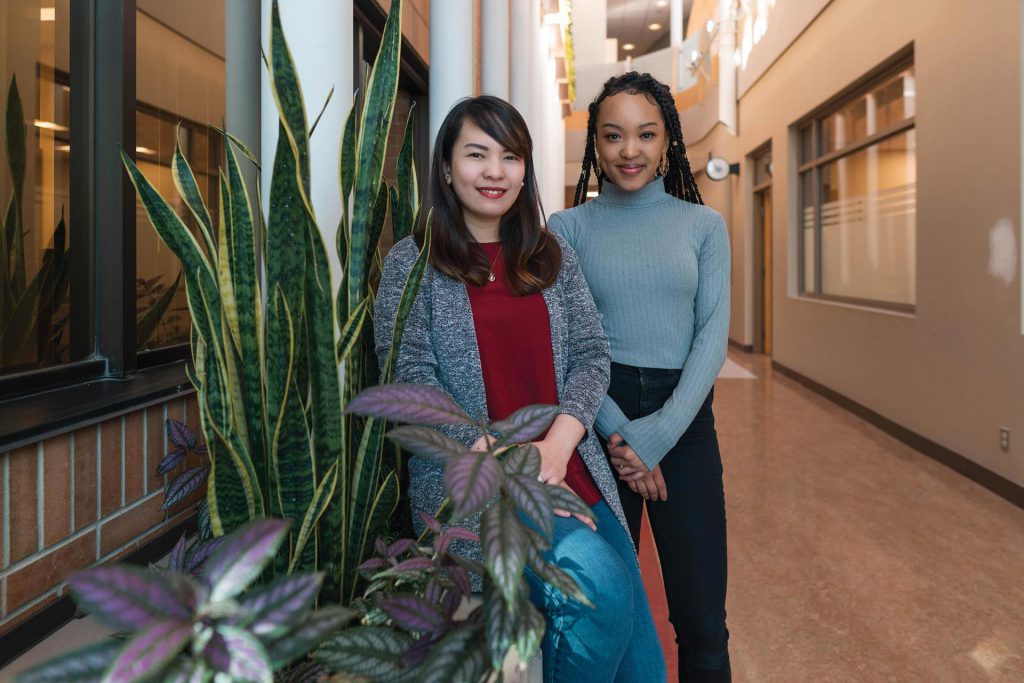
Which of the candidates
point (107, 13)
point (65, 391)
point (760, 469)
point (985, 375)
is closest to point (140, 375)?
point (65, 391)

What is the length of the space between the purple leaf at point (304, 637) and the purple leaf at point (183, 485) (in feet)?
2.69

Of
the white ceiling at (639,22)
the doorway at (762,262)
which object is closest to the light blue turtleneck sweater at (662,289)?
the doorway at (762,262)

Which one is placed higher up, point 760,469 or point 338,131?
point 338,131

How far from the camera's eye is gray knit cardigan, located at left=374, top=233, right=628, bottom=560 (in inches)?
46.8

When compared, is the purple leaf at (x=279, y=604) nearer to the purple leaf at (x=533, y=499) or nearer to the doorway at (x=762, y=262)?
the purple leaf at (x=533, y=499)

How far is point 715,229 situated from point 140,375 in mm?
1264

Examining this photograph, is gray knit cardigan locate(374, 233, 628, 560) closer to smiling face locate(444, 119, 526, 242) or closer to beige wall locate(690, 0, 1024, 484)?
smiling face locate(444, 119, 526, 242)

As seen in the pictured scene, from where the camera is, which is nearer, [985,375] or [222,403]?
[222,403]

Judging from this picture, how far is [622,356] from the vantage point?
1.47 meters

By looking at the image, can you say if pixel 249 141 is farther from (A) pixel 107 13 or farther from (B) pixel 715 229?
(B) pixel 715 229

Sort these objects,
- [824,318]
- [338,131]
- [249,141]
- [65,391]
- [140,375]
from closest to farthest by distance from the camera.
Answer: [65,391] → [338,131] → [140,375] → [249,141] → [824,318]

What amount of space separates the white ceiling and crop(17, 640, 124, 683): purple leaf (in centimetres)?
1723

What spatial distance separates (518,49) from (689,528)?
160 inches

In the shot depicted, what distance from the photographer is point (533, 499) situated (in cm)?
62
